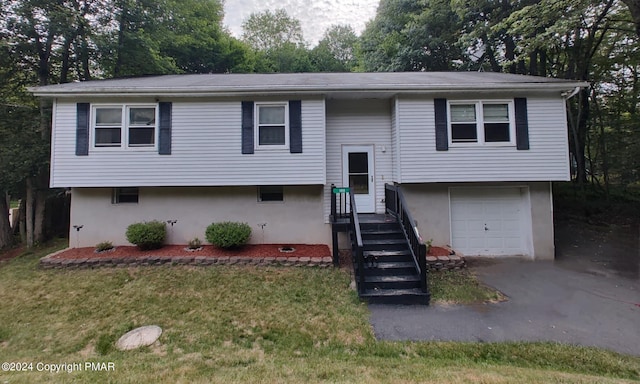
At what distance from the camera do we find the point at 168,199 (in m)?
7.70

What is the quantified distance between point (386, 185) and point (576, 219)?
9.41m

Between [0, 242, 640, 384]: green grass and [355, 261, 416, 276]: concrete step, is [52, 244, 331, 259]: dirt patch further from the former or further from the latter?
[355, 261, 416, 276]: concrete step

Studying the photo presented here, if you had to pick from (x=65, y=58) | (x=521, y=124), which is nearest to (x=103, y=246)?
(x=65, y=58)

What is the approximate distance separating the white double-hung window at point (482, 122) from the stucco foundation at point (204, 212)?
413cm

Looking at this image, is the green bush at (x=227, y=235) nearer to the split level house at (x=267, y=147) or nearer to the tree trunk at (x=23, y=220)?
the split level house at (x=267, y=147)

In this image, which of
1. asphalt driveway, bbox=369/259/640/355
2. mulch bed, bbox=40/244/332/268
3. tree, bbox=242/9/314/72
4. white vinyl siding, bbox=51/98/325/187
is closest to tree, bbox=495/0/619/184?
asphalt driveway, bbox=369/259/640/355

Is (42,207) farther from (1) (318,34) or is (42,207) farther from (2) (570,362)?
(1) (318,34)

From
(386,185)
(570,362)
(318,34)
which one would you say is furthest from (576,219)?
(318,34)

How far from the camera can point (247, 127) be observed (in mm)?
7289

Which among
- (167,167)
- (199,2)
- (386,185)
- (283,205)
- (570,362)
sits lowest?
(570,362)

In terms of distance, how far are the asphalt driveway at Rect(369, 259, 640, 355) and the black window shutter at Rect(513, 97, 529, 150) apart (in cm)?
347

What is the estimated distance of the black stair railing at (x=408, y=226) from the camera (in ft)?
16.7

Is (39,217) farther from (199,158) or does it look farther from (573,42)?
(573,42)
